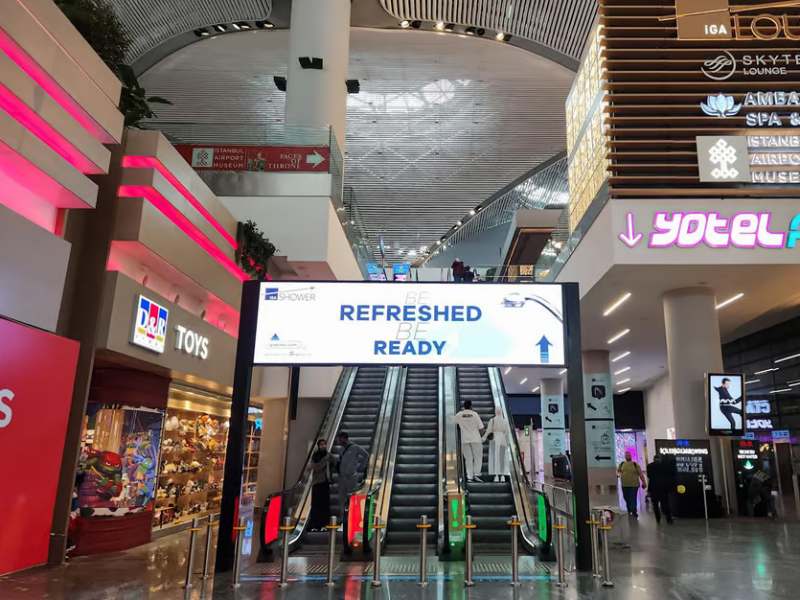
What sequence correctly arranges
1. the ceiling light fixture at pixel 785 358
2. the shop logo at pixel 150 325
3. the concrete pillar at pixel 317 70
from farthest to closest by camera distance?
the concrete pillar at pixel 317 70 < the ceiling light fixture at pixel 785 358 < the shop logo at pixel 150 325

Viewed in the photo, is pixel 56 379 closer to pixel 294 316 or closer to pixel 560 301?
pixel 294 316

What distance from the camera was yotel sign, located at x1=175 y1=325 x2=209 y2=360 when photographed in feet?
29.0

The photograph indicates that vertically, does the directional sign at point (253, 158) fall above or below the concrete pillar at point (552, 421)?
above

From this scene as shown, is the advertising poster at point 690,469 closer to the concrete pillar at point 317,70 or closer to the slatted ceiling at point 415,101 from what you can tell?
the concrete pillar at point 317,70

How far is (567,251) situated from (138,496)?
Answer: 407 inches

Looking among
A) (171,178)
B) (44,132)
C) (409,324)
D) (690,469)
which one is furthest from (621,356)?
(44,132)

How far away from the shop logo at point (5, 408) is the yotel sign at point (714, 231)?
9.09m

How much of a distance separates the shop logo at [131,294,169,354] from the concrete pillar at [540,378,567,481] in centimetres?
1815

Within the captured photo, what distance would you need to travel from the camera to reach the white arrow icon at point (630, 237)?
10.6 metres

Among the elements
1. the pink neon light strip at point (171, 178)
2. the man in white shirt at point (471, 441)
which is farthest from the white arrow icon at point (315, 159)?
the man in white shirt at point (471, 441)

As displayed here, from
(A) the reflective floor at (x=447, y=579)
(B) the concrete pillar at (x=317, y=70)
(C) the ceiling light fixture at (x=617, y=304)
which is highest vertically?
(B) the concrete pillar at (x=317, y=70)

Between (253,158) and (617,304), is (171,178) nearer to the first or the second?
(253,158)

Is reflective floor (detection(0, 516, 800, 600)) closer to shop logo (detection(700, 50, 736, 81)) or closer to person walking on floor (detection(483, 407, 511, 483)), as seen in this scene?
person walking on floor (detection(483, 407, 511, 483))

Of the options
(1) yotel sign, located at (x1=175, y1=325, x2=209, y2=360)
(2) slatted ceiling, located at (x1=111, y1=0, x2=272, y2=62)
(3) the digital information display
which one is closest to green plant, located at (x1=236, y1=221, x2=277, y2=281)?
(1) yotel sign, located at (x1=175, y1=325, x2=209, y2=360)
